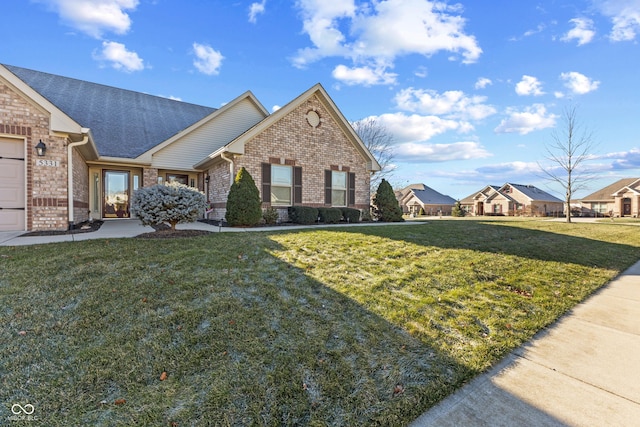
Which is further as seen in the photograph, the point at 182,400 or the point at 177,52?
the point at 177,52

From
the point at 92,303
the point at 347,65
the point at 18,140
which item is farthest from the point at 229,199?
the point at 347,65

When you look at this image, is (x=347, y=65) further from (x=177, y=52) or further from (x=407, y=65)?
(x=177, y=52)

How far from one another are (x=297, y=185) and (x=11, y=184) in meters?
8.82

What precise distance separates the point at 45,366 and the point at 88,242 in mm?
4862

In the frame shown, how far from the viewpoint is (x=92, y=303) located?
3508 millimetres

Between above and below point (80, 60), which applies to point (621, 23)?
below

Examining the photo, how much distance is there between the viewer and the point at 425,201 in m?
46.5

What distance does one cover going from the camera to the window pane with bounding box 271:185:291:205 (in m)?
12.3

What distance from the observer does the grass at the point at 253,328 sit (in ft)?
7.08

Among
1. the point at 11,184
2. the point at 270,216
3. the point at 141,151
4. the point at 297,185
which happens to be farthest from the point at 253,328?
the point at 141,151

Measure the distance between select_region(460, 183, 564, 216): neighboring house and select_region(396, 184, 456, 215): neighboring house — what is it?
11.8 ft

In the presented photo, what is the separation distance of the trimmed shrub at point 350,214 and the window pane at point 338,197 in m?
0.79
